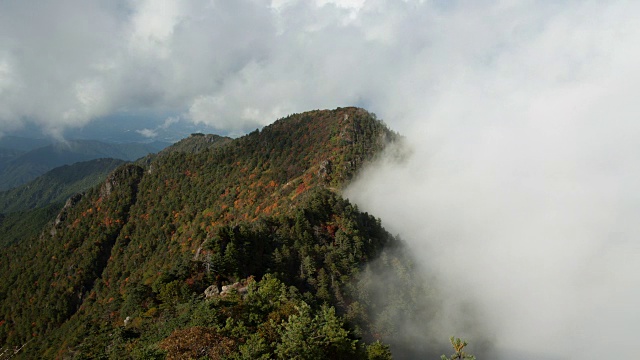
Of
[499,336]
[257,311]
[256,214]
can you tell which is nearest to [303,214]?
[257,311]

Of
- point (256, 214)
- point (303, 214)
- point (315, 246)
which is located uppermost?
point (256, 214)

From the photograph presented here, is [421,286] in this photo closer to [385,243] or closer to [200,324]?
[385,243]

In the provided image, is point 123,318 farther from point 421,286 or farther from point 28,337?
point 28,337

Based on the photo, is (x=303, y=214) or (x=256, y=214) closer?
(x=303, y=214)

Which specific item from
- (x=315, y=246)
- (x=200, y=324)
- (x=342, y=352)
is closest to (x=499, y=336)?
(x=315, y=246)

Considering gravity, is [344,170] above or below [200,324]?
above

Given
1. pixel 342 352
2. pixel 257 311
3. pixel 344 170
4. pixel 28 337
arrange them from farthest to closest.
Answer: pixel 28 337
pixel 344 170
pixel 257 311
pixel 342 352

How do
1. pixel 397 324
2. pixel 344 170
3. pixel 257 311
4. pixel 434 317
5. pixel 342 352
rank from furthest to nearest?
pixel 344 170
pixel 434 317
pixel 397 324
pixel 257 311
pixel 342 352

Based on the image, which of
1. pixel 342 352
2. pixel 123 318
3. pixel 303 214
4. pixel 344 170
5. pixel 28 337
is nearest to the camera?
pixel 342 352

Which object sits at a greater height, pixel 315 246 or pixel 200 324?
pixel 315 246

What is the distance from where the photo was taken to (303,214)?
9619 cm

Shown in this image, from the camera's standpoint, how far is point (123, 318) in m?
64.1

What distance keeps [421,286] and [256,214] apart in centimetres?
8048

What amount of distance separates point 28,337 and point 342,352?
785 ft
